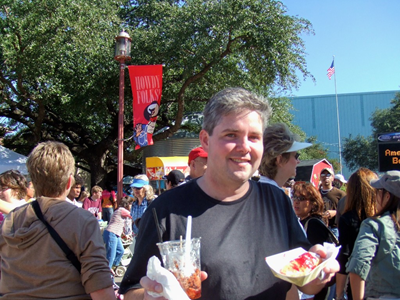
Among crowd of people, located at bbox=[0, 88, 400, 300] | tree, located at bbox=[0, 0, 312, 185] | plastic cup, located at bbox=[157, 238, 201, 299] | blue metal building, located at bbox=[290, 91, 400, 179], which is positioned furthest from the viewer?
blue metal building, located at bbox=[290, 91, 400, 179]

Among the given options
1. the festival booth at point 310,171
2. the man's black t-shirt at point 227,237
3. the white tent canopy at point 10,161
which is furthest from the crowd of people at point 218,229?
the festival booth at point 310,171

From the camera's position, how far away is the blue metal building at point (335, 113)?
54.8 meters

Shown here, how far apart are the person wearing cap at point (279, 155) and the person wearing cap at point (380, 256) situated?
28.9 inches

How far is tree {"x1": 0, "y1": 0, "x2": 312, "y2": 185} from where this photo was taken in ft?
41.4

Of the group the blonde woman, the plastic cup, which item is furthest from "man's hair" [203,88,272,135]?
the blonde woman

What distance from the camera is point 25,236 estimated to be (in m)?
2.09

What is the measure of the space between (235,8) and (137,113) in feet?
18.6

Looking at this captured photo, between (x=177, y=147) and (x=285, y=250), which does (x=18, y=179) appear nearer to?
(x=285, y=250)

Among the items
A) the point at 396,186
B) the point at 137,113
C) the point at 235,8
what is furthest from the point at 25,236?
the point at 235,8

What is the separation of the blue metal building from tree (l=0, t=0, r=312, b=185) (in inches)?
1666

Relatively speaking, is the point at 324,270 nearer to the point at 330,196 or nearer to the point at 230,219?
the point at 230,219

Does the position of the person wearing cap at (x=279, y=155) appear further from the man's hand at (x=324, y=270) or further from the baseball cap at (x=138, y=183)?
the baseball cap at (x=138, y=183)

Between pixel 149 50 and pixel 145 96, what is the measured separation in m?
4.86

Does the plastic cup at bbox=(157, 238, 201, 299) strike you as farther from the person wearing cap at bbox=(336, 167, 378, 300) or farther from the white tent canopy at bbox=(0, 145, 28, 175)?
the white tent canopy at bbox=(0, 145, 28, 175)
